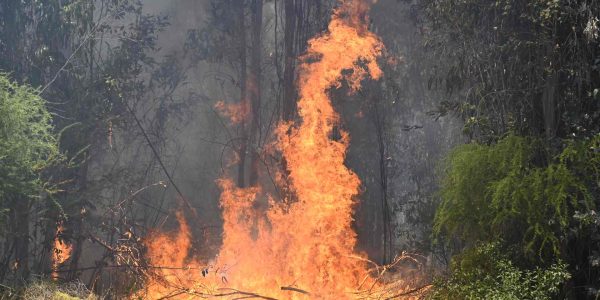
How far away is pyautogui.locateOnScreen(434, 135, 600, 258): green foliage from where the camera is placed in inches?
317

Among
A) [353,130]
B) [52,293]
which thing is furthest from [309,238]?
[353,130]

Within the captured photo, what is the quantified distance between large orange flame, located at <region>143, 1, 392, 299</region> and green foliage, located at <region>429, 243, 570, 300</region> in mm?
3125

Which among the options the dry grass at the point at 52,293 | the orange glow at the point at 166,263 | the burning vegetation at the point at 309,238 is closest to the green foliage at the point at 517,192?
the burning vegetation at the point at 309,238

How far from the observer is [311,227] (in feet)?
44.5

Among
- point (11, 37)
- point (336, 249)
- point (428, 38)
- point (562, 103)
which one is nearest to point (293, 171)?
point (336, 249)

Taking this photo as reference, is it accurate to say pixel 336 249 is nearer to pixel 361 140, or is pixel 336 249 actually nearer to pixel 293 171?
pixel 293 171

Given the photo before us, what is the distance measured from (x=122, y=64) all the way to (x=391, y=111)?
360 inches

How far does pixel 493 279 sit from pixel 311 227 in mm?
5681

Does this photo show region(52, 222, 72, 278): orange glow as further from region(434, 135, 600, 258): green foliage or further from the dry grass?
region(434, 135, 600, 258): green foliage

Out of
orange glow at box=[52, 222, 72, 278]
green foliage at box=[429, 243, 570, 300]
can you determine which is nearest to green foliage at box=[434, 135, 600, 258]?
green foliage at box=[429, 243, 570, 300]

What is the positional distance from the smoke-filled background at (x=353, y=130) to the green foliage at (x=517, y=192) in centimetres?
3

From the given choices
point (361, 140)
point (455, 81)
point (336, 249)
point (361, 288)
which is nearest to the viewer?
point (455, 81)

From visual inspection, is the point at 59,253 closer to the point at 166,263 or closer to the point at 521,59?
the point at 166,263

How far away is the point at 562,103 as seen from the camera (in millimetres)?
8805
